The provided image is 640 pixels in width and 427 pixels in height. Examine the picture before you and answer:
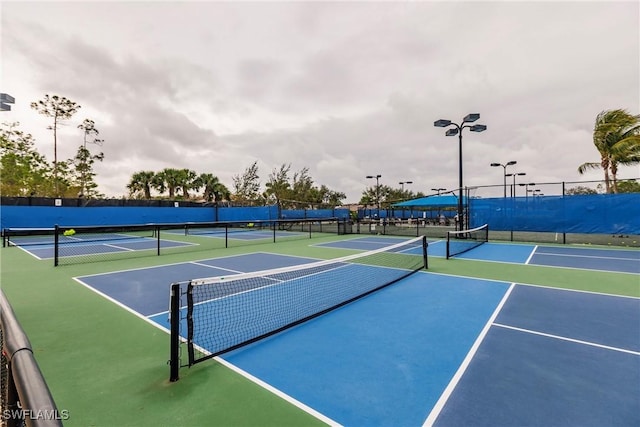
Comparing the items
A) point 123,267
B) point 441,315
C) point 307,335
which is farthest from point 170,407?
point 123,267

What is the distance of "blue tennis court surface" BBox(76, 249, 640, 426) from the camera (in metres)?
2.77

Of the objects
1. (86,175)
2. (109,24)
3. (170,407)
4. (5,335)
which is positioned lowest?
(170,407)

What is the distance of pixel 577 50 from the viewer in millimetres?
11125

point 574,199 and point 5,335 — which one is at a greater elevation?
point 574,199

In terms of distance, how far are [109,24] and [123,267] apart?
28.3 ft

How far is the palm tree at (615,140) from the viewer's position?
18.1 metres

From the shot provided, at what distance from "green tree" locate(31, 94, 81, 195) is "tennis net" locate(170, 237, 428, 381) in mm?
32312

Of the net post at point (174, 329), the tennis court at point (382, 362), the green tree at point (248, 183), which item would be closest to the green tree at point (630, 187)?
the tennis court at point (382, 362)

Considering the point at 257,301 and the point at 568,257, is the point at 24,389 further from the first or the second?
the point at 568,257

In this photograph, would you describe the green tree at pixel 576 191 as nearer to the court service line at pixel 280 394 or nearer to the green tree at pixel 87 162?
the court service line at pixel 280 394

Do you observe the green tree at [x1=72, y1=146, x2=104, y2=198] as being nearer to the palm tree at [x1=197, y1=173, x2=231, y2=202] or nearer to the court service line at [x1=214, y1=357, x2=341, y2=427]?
the palm tree at [x1=197, y1=173, x2=231, y2=202]

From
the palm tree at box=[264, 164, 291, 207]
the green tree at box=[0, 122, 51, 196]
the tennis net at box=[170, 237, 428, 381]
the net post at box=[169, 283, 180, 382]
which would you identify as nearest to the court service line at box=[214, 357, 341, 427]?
the tennis net at box=[170, 237, 428, 381]

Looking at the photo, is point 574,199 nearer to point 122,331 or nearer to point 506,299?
point 506,299

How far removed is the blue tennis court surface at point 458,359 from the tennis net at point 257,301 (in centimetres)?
31
